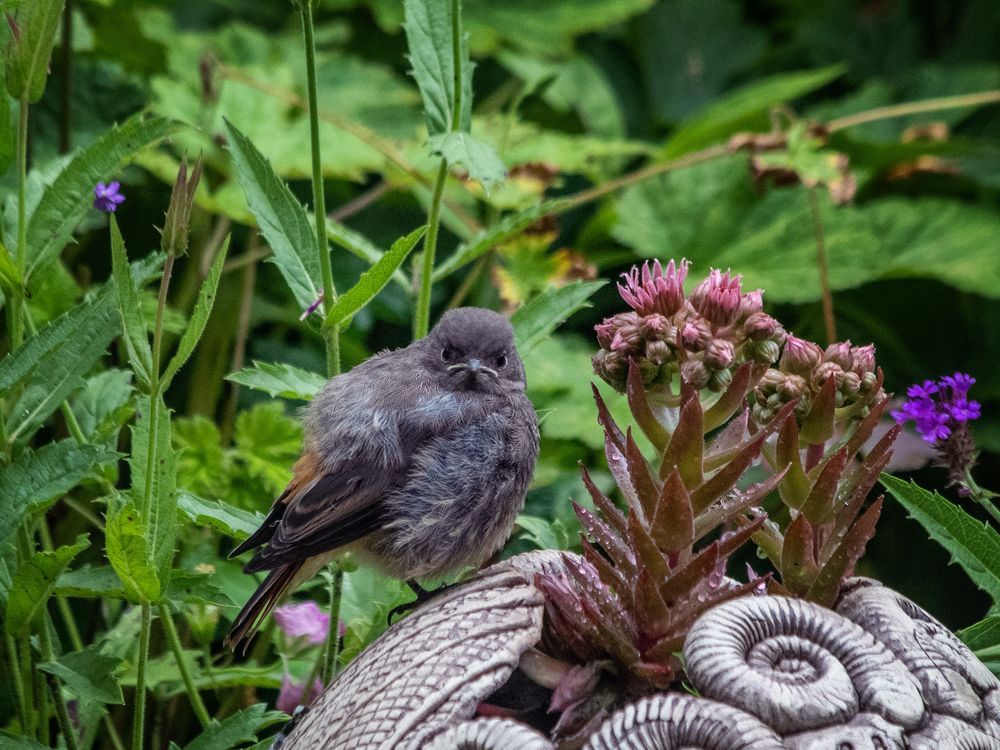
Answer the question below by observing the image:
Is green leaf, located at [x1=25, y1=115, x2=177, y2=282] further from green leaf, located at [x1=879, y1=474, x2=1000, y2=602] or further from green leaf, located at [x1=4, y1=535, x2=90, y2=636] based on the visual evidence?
green leaf, located at [x1=879, y1=474, x2=1000, y2=602]

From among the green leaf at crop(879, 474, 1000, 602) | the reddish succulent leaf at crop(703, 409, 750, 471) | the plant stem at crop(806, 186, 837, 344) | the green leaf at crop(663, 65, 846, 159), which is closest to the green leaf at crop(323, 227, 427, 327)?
the reddish succulent leaf at crop(703, 409, 750, 471)

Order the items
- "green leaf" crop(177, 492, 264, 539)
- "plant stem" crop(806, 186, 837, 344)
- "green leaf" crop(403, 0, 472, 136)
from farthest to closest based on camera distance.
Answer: "plant stem" crop(806, 186, 837, 344), "green leaf" crop(403, 0, 472, 136), "green leaf" crop(177, 492, 264, 539)

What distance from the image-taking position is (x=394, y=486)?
171 cm

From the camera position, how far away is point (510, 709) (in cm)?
135

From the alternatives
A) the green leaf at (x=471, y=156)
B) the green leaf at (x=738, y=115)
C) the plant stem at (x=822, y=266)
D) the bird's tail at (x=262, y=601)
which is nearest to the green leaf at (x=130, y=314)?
the bird's tail at (x=262, y=601)

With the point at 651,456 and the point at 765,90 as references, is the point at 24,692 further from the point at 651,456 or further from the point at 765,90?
the point at 765,90

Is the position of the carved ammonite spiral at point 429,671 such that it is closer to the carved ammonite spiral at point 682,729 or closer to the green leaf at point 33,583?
the carved ammonite spiral at point 682,729

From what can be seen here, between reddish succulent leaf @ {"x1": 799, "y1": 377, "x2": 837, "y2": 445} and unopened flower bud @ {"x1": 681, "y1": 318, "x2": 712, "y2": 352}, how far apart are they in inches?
6.0

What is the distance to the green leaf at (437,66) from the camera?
1.75m

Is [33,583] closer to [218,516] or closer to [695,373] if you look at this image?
[218,516]

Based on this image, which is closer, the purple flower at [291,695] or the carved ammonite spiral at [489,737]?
the carved ammonite spiral at [489,737]

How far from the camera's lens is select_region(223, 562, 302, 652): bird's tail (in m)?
1.63

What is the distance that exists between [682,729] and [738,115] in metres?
2.40

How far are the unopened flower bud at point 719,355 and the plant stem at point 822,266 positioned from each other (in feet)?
4.04
